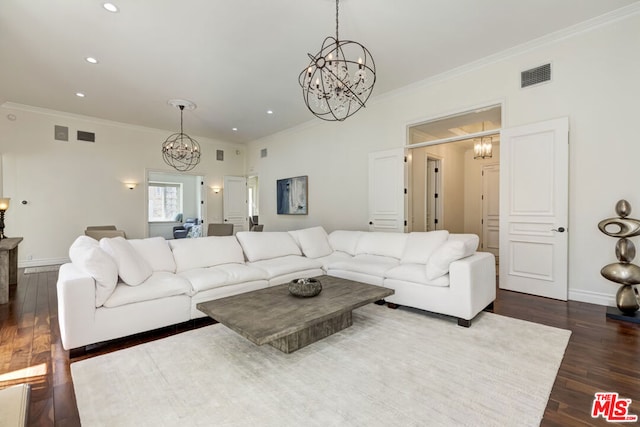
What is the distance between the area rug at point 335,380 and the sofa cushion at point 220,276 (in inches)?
18.3

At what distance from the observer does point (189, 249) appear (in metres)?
3.67

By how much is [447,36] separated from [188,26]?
3083 mm

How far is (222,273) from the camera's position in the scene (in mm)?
3285

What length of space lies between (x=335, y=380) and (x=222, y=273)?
6.02 ft

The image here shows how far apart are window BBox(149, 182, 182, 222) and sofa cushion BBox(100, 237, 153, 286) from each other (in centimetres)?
896

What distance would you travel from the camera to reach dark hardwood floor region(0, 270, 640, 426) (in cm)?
171

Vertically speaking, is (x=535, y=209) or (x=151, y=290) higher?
(x=535, y=209)

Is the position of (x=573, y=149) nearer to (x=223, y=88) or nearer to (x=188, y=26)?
(x=188, y=26)

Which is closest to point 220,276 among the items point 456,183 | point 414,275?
point 414,275

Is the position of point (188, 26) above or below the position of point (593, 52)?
above

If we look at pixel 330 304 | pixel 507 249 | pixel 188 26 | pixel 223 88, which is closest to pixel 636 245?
pixel 507 249

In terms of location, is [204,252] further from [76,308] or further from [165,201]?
[165,201]

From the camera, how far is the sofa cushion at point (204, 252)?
3557mm

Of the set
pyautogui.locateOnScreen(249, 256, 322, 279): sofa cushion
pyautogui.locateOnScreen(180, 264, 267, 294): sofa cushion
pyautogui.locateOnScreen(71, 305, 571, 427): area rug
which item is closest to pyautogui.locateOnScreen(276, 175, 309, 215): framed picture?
pyautogui.locateOnScreen(249, 256, 322, 279): sofa cushion
